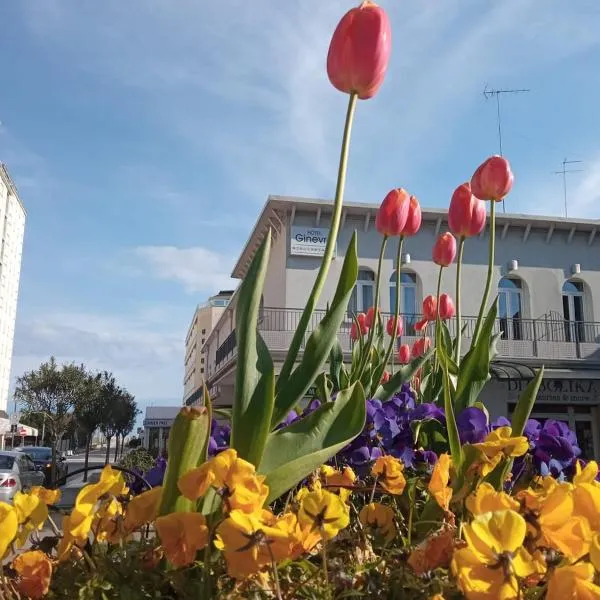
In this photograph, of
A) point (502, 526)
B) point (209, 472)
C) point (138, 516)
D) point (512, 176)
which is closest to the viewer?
point (502, 526)

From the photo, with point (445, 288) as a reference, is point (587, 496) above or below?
below

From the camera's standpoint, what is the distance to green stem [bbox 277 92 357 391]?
166cm

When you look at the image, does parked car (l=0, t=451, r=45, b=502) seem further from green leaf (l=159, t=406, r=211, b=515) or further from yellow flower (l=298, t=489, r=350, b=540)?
yellow flower (l=298, t=489, r=350, b=540)

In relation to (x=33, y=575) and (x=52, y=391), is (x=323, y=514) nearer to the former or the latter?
(x=33, y=575)

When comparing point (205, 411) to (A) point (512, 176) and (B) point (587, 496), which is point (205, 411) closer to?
(B) point (587, 496)

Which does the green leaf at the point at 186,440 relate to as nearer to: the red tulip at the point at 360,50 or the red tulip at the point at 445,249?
the red tulip at the point at 360,50

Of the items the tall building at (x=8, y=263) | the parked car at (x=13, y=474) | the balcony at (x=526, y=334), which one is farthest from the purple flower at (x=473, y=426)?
the tall building at (x=8, y=263)

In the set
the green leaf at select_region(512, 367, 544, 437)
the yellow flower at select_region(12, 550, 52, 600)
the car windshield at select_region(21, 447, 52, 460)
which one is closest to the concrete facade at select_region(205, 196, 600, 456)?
the car windshield at select_region(21, 447, 52, 460)

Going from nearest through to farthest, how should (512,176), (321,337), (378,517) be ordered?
(378,517) < (321,337) < (512,176)

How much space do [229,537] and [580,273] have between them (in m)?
24.4

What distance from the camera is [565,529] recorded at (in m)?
0.93

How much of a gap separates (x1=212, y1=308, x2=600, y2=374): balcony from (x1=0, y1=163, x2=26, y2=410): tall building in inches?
2270

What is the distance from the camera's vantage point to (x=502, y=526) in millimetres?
811

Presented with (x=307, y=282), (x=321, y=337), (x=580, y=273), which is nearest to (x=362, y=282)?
(x=307, y=282)
